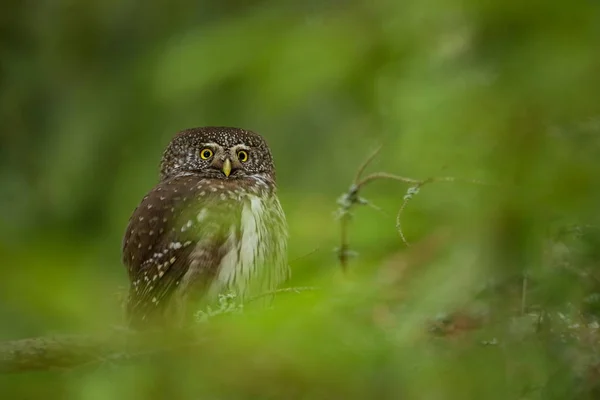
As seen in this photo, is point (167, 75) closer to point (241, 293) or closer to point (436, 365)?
point (436, 365)

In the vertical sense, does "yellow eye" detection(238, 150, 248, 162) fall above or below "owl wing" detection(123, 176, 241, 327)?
above

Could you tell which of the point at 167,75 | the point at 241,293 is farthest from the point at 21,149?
the point at 167,75

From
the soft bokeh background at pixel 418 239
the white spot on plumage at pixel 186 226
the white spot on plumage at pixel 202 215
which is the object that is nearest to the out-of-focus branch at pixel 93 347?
the soft bokeh background at pixel 418 239

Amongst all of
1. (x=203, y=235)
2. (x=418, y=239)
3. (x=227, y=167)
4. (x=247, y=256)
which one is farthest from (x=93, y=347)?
(x=227, y=167)

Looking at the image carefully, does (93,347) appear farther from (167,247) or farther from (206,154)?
(206,154)

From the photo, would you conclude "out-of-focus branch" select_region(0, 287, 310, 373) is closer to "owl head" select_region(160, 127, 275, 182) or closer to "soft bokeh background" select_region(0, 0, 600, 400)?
"soft bokeh background" select_region(0, 0, 600, 400)

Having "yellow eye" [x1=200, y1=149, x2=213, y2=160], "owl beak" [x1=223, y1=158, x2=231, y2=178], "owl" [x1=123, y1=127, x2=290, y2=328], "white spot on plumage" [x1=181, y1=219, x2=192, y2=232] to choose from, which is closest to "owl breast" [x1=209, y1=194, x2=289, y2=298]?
"owl" [x1=123, y1=127, x2=290, y2=328]

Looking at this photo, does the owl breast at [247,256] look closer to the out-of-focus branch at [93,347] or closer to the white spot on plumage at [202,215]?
the white spot on plumage at [202,215]
